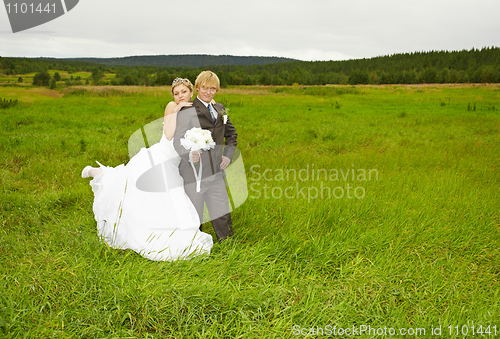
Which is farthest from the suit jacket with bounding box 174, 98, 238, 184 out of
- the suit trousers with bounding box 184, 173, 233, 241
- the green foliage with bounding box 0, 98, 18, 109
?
the green foliage with bounding box 0, 98, 18, 109

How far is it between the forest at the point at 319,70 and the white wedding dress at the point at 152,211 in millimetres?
25280

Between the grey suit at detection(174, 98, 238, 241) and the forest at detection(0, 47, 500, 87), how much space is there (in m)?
25.5

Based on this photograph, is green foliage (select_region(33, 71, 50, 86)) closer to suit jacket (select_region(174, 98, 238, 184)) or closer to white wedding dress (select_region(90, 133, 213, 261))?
white wedding dress (select_region(90, 133, 213, 261))

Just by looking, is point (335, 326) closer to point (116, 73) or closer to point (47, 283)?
point (47, 283)

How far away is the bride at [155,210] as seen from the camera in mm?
3695

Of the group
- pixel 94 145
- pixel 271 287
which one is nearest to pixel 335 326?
pixel 271 287

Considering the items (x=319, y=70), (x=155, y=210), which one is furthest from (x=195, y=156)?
(x=319, y=70)

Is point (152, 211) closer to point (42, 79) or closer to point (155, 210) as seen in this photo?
point (155, 210)

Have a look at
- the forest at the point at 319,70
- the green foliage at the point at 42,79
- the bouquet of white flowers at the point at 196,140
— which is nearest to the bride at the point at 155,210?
the bouquet of white flowers at the point at 196,140

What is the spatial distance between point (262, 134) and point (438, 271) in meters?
A: 9.36

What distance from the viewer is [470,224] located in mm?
4953

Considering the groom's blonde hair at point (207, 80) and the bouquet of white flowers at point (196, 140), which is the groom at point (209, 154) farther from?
the bouquet of white flowers at point (196, 140)

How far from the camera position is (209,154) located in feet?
12.7

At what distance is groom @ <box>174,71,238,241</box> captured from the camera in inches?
147
